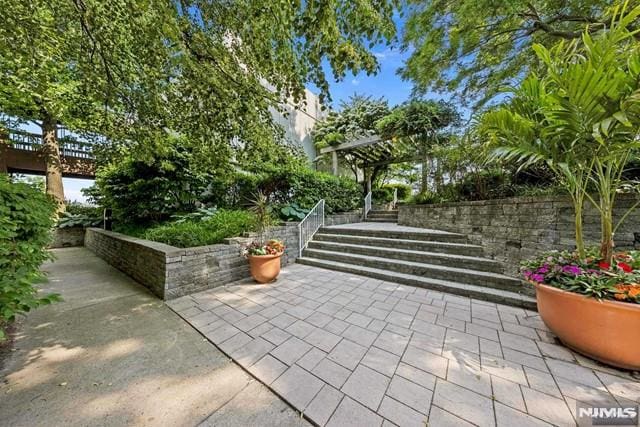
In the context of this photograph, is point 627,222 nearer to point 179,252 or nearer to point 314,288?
point 314,288

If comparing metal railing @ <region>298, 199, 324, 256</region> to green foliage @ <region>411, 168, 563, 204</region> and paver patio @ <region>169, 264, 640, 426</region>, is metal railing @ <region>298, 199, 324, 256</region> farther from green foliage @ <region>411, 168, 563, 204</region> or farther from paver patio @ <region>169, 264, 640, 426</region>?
green foliage @ <region>411, 168, 563, 204</region>

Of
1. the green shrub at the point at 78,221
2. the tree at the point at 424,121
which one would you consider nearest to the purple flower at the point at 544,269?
the tree at the point at 424,121

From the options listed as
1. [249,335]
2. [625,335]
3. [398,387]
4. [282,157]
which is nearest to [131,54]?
[282,157]

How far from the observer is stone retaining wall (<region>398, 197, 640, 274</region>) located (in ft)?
7.99

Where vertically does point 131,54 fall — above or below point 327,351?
above

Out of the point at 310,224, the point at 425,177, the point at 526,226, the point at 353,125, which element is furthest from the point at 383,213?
the point at 526,226

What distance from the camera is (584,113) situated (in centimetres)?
158

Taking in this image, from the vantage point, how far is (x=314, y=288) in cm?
336

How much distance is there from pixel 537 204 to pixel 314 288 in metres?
3.39

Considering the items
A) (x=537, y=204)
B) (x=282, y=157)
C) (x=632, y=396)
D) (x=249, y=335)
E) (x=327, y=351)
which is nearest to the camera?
(x=632, y=396)

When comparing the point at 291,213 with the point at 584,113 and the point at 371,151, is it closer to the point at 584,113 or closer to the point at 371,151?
the point at 584,113

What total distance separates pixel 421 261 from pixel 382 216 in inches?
155

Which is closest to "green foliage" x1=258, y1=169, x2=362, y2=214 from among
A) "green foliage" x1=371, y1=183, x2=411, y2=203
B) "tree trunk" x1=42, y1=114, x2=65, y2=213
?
"green foliage" x1=371, y1=183, x2=411, y2=203

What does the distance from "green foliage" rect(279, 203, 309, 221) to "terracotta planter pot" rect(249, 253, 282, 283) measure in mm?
1810
